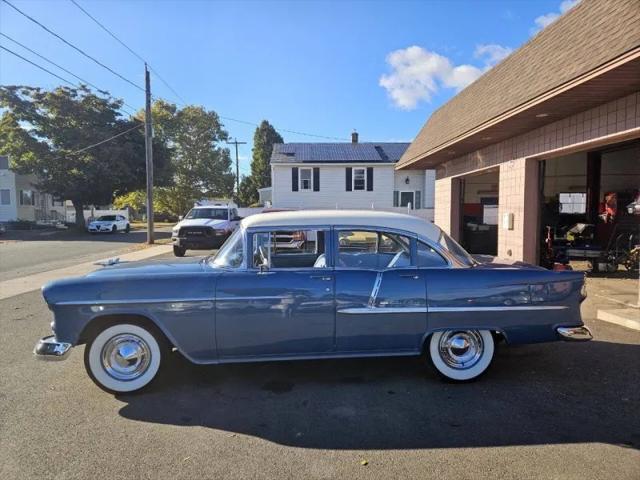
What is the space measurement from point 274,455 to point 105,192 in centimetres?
3770

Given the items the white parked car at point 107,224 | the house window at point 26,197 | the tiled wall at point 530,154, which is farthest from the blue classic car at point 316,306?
the house window at point 26,197

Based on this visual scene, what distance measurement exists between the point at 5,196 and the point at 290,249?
47972mm

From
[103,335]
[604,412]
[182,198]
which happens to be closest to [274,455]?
[103,335]

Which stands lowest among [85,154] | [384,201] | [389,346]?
[389,346]

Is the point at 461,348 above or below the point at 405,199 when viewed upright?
below

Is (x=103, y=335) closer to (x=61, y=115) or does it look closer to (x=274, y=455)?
(x=274, y=455)

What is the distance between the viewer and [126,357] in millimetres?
4355

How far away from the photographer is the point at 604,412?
3.86 meters

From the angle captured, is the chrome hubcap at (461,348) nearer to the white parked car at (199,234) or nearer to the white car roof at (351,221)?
the white car roof at (351,221)

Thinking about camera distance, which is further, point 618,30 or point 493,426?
point 618,30

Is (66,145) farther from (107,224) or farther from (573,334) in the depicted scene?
(573,334)

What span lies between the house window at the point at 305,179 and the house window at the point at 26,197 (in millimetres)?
30033

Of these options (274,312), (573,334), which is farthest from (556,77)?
(274,312)

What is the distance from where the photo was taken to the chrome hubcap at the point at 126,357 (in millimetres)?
4336
